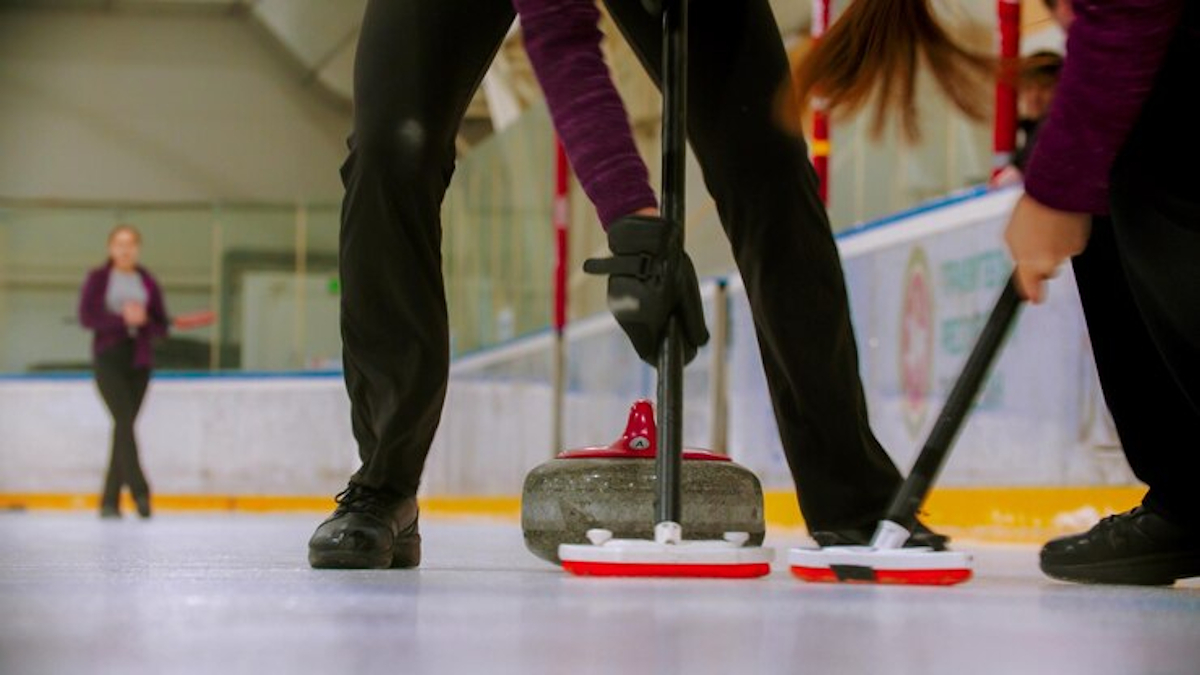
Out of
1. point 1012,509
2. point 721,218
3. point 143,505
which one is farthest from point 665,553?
point 143,505

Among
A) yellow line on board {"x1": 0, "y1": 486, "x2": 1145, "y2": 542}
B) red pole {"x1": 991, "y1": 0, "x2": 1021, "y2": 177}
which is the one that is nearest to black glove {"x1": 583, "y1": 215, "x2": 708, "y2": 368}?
yellow line on board {"x1": 0, "y1": 486, "x2": 1145, "y2": 542}

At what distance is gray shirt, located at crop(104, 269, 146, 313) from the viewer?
307 inches

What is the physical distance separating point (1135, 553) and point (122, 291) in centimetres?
669

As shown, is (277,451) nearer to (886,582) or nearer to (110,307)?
(110,307)

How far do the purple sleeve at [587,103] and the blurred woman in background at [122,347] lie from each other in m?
6.55

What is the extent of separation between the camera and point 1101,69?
123 centimetres

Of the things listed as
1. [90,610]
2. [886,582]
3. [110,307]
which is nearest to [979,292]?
[886,582]

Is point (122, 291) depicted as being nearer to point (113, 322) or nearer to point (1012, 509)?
point (113, 322)

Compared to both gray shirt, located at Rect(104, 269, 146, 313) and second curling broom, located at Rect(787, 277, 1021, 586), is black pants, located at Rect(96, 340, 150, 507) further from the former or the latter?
second curling broom, located at Rect(787, 277, 1021, 586)

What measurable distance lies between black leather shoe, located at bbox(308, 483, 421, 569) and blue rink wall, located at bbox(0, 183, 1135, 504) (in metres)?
2.09

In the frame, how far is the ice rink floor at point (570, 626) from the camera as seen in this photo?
81 centimetres

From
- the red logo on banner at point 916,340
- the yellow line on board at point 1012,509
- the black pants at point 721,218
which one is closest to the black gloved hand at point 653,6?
the black pants at point 721,218

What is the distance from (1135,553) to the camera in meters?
1.70

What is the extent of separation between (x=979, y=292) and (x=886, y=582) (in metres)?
2.68
